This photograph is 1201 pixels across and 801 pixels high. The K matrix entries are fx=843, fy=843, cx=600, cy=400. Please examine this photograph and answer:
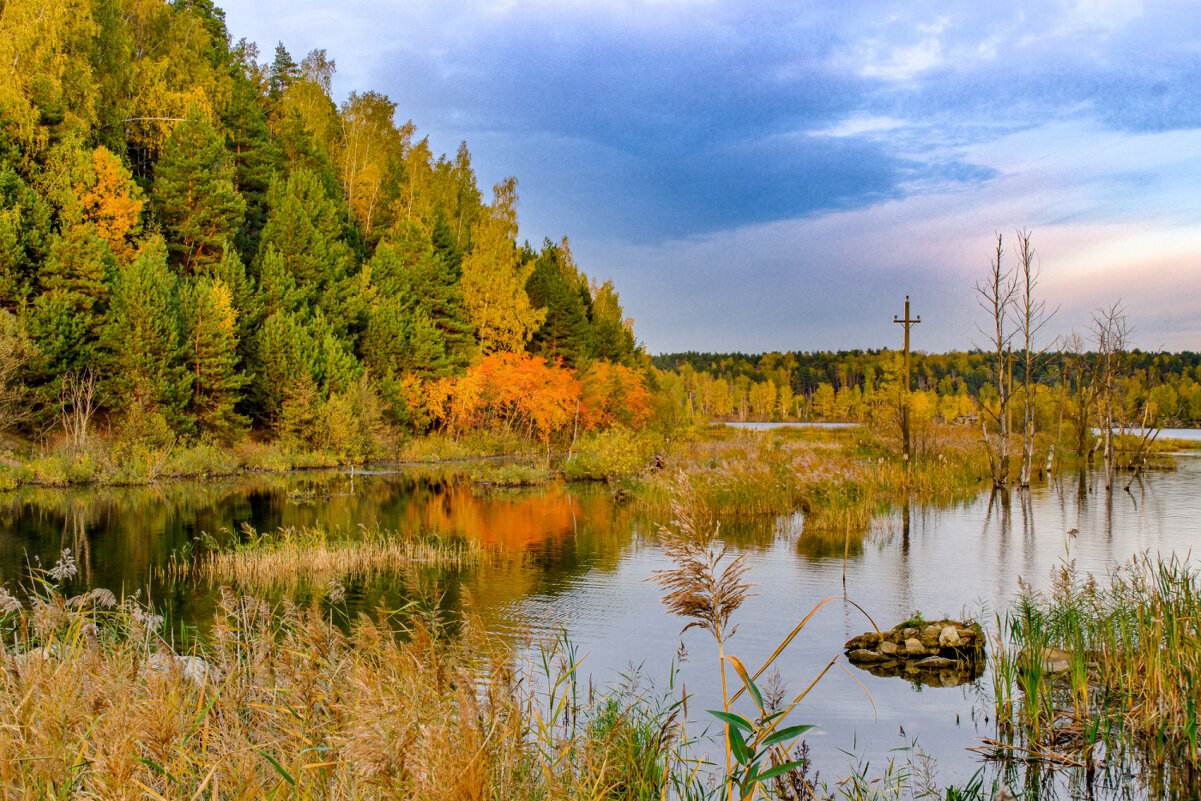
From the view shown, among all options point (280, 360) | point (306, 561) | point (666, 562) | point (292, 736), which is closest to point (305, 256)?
point (280, 360)

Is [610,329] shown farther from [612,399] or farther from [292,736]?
[292,736]

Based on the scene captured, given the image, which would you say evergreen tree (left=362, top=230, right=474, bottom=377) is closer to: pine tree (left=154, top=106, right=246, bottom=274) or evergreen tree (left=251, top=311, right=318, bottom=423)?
evergreen tree (left=251, top=311, right=318, bottom=423)

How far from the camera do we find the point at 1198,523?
1778 cm

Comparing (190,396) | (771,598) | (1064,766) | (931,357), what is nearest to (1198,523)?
(771,598)

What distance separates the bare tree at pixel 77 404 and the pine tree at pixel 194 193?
8.43 meters

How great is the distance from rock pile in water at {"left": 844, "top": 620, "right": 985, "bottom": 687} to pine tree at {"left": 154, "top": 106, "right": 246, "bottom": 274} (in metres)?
33.1

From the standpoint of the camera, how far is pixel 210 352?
30766mm

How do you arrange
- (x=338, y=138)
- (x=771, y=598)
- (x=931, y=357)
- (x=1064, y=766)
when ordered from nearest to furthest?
1. (x=1064, y=766)
2. (x=771, y=598)
3. (x=338, y=138)
4. (x=931, y=357)

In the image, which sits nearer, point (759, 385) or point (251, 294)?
point (251, 294)

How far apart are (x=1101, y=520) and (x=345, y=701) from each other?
63.1 ft

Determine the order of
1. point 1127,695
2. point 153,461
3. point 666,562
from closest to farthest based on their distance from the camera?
point 1127,695
point 666,562
point 153,461

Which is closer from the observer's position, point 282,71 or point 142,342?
point 142,342

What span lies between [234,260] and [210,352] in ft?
15.3

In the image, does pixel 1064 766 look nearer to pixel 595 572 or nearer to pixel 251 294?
pixel 595 572
